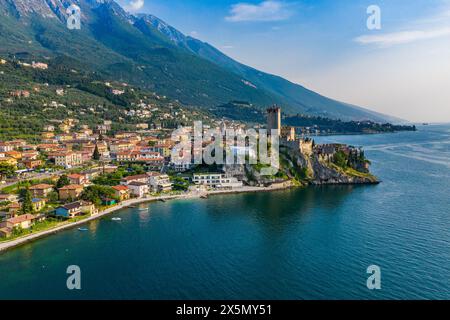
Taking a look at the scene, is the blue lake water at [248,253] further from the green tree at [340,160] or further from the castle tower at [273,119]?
the castle tower at [273,119]

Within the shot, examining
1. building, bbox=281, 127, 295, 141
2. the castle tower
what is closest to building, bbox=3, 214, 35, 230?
building, bbox=281, 127, 295, 141

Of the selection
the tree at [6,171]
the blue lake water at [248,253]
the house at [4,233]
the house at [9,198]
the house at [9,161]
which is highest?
the house at [9,161]

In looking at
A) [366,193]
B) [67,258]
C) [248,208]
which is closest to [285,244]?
[248,208]

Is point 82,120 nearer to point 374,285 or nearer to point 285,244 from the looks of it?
point 285,244

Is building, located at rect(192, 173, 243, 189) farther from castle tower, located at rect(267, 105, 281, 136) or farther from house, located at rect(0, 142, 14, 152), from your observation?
house, located at rect(0, 142, 14, 152)

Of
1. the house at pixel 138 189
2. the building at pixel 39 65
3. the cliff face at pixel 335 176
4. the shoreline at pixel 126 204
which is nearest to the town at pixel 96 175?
the house at pixel 138 189

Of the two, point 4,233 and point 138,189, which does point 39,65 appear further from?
point 4,233

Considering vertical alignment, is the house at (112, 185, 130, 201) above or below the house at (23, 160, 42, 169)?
below
